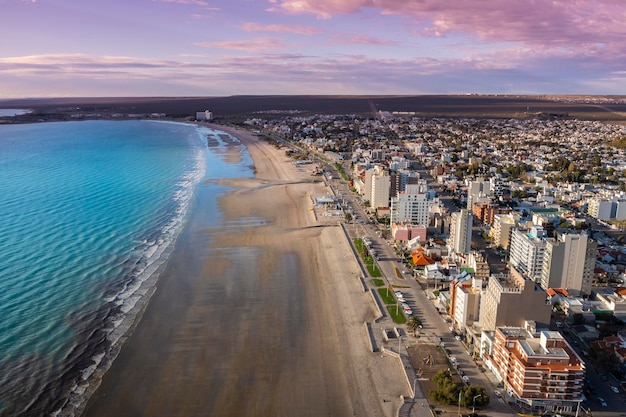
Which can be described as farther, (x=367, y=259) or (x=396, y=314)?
(x=367, y=259)

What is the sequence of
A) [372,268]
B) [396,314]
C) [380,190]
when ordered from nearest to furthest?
[396,314]
[372,268]
[380,190]

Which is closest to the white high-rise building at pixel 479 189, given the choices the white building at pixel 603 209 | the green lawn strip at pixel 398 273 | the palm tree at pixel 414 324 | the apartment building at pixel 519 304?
the white building at pixel 603 209

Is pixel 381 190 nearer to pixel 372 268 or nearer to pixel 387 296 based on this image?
pixel 372 268

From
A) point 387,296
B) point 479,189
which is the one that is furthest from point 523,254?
point 479,189

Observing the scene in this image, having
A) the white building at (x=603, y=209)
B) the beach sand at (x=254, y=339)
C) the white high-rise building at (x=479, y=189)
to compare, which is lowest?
the beach sand at (x=254, y=339)

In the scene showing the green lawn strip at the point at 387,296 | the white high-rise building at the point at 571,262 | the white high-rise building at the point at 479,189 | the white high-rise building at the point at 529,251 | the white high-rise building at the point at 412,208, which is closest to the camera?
the green lawn strip at the point at 387,296

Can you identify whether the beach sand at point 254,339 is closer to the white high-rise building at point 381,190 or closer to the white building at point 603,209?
the white high-rise building at point 381,190

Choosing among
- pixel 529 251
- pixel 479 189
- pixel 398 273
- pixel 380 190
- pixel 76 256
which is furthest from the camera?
pixel 479 189
